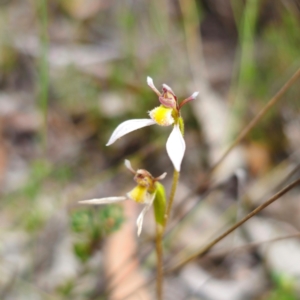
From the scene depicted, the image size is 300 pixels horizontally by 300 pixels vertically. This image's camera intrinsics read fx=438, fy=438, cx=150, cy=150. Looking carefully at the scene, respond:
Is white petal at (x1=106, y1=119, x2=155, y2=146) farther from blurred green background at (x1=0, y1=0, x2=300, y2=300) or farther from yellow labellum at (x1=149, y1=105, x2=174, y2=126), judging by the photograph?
blurred green background at (x1=0, y1=0, x2=300, y2=300)

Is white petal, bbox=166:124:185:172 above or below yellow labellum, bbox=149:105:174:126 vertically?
below

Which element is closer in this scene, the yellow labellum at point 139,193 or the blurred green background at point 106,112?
the yellow labellum at point 139,193

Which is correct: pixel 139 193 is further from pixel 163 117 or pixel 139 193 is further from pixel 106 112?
pixel 106 112

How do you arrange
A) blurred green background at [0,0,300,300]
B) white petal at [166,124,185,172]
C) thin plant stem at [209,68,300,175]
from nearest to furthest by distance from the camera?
white petal at [166,124,185,172] → thin plant stem at [209,68,300,175] → blurred green background at [0,0,300,300]

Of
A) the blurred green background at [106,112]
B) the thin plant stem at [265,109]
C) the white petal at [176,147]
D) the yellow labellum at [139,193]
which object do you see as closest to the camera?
the white petal at [176,147]

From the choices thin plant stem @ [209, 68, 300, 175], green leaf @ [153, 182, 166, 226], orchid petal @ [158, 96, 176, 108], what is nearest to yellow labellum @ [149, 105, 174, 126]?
orchid petal @ [158, 96, 176, 108]

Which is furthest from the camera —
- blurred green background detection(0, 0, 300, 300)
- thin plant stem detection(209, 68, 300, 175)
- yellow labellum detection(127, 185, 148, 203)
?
blurred green background detection(0, 0, 300, 300)

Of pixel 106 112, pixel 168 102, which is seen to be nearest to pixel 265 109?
pixel 168 102

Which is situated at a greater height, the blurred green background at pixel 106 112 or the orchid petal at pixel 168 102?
the blurred green background at pixel 106 112

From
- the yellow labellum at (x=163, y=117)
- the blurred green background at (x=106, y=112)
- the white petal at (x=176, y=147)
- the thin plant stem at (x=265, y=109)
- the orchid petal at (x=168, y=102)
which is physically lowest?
the white petal at (x=176, y=147)

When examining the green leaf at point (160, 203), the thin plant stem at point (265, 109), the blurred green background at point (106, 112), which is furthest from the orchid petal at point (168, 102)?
the blurred green background at point (106, 112)

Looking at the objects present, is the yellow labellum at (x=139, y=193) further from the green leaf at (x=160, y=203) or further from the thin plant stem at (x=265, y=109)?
the thin plant stem at (x=265, y=109)
